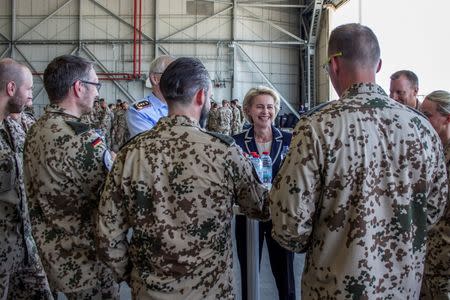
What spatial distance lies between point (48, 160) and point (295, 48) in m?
15.0

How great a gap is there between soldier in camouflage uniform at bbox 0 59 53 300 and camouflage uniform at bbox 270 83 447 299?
4.95ft

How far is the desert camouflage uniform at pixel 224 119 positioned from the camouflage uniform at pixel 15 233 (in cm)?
1076

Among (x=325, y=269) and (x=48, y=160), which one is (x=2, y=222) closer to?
(x=48, y=160)

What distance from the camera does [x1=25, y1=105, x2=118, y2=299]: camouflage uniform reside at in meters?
1.96

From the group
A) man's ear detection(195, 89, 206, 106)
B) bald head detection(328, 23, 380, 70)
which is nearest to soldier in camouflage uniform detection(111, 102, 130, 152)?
man's ear detection(195, 89, 206, 106)

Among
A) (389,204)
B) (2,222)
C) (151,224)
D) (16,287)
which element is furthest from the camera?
(16,287)

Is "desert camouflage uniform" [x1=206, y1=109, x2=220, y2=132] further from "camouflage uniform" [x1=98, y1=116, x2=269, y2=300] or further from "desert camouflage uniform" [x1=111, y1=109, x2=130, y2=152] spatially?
"camouflage uniform" [x1=98, y1=116, x2=269, y2=300]

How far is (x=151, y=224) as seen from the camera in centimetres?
167

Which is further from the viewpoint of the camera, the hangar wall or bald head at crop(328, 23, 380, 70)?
the hangar wall

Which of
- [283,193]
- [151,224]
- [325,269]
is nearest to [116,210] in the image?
[151,224]

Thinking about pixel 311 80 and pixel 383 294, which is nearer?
pixel 383 294

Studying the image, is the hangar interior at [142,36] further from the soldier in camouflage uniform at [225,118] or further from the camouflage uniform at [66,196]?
the camouflage uniform at [66,196]

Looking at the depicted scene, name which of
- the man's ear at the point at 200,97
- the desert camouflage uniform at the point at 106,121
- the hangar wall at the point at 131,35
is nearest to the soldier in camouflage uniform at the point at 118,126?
the desert camouflage uniform at the point at 106,121

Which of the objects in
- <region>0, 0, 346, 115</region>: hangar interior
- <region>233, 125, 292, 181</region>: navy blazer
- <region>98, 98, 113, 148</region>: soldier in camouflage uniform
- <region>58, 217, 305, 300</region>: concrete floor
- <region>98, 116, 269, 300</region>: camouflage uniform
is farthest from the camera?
<region>0, 0, 346, 115</region>: hangar interior
